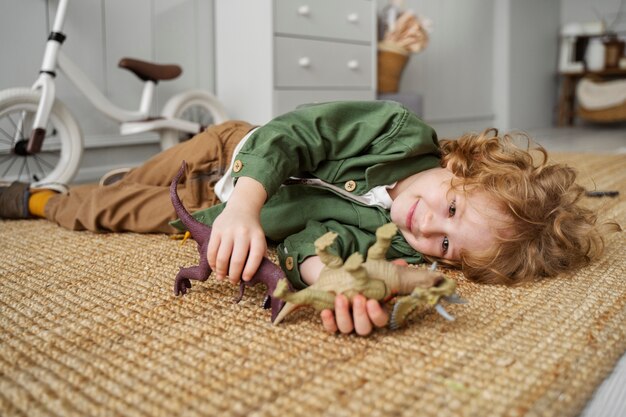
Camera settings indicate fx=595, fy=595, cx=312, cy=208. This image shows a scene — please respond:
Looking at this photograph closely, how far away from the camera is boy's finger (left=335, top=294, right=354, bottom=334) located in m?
0.57

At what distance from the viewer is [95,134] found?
1.84 m

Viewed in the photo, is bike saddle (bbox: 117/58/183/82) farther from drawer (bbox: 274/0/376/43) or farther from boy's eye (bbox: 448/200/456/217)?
boy's eye (bbox: 448/200/456/217)

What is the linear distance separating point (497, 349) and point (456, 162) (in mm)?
387

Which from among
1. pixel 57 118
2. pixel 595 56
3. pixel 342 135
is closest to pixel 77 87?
pixel 57 118

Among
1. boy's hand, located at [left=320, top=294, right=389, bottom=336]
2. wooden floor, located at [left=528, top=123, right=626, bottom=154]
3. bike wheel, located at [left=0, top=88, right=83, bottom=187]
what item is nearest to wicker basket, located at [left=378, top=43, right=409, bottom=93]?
wooden floor, located at [left=528, top=123, right=626, bottom=154]

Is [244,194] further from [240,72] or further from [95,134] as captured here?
[240,72]

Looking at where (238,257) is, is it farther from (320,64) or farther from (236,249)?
(320,64)

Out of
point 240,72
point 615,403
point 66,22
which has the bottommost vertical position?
point 615,403

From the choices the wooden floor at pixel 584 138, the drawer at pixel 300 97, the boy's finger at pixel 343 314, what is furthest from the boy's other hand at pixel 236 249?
the wooden floor at pixel 584 138

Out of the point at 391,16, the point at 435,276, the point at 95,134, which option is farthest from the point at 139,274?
the point at 391,16

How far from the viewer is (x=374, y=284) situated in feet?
1.89

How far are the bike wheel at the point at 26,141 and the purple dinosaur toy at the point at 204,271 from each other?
0.83 meters

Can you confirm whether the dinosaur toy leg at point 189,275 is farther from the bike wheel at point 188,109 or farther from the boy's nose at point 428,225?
the bike wheel at point 188,109

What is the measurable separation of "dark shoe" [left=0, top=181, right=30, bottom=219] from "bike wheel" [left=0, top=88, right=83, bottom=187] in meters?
0.12
